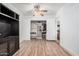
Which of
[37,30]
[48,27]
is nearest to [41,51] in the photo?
[48,27]

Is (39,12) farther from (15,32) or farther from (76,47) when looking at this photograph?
(76,47)

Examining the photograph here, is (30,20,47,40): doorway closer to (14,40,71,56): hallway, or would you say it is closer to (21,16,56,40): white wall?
(21,16,56,40): white wall

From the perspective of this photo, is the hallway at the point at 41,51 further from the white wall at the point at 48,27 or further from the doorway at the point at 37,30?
the doorway at the point at 37,30

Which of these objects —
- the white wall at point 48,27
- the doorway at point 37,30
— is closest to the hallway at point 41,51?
the white wall at point 48,27

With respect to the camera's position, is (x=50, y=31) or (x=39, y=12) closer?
(x=39, y=12)

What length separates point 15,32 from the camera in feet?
16.0

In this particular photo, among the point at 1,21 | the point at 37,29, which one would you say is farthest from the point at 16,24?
the point at 37,29

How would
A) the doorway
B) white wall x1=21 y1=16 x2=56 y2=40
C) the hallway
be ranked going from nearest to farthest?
the hallway
white wall x1=21 y1=16 x2=56 y2=40
the doorway

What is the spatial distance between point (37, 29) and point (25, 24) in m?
2.46

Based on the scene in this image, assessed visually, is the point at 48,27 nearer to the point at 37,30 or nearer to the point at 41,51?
the point at 37,30

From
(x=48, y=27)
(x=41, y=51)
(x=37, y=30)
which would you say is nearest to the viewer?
(x=41, y=51)

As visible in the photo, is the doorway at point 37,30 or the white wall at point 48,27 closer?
the white wall at point 48,27

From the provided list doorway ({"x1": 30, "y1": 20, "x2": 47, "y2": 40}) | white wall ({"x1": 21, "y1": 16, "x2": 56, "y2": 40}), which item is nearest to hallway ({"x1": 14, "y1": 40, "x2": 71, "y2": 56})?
white wall ({"x1": 21, "y1": 16, "x2": 56, "y2": 40})

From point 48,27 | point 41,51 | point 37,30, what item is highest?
point 48,27
